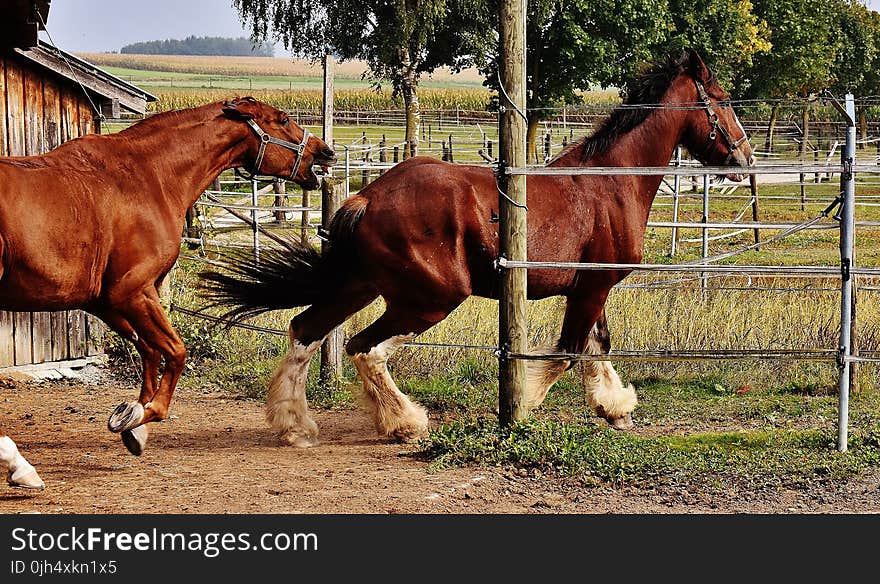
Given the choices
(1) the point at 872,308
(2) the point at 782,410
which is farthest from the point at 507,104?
(1) the point at 872,308

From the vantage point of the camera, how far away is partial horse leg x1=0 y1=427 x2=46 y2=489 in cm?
493

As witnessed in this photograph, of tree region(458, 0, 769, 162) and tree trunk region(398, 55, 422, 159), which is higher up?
tree region(458, 0, 769, 162)

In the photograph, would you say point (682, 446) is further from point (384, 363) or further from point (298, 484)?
point (298, 484)

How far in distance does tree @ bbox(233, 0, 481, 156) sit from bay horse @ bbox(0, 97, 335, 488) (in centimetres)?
2494

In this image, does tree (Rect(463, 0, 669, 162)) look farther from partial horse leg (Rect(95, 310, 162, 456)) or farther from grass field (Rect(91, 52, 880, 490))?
partial horse leg (Rect(95, 310, 162, 456))

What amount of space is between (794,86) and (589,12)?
854 centimetres

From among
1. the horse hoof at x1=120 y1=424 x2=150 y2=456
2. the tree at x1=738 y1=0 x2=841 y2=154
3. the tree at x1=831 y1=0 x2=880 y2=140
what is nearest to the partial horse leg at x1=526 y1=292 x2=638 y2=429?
the horse hoof at x1=120 y1=424 x2=150 y2=456

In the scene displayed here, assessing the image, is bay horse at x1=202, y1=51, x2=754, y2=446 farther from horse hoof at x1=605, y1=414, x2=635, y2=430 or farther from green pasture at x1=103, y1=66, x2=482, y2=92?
green pasture at x1=103, y1=66, x2=482, y2=92

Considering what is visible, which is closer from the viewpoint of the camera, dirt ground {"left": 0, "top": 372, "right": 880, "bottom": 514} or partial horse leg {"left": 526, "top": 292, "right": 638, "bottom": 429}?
dirt ground {"left": 0, "top": 372, "right": 880, "bottom": 514}

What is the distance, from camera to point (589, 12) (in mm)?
35375

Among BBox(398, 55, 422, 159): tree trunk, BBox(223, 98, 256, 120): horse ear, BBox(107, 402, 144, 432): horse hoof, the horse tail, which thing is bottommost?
BBox(107, 402, 144, 432): horse hoof

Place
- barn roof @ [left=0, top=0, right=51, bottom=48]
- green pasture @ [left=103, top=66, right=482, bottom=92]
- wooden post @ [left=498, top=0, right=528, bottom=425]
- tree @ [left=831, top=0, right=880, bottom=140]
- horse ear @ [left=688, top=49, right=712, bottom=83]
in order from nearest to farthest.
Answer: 1. wooden post @ [left=498, top=0, right=528, bottom=425]
2. barn roof @ [left=0, top=0, right=51, bottom=48]
3. horse ear @ [left=688, top=49, right=712, bottom=83]
4. tree @ [left=831, top=0, right=880, bottom=140]
5. green pasture @ [left=103, top=66, right=482, bottom=92]

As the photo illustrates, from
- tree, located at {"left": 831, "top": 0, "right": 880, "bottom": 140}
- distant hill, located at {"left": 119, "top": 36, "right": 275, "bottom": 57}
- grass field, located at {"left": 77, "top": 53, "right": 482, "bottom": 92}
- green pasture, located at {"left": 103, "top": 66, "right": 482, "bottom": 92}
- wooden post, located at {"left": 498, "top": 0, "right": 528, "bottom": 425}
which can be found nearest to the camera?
wooden post, located at {"left": 498, "top": 0, "right": 528, "bottom": 425}

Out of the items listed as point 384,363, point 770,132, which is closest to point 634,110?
point 384,363
